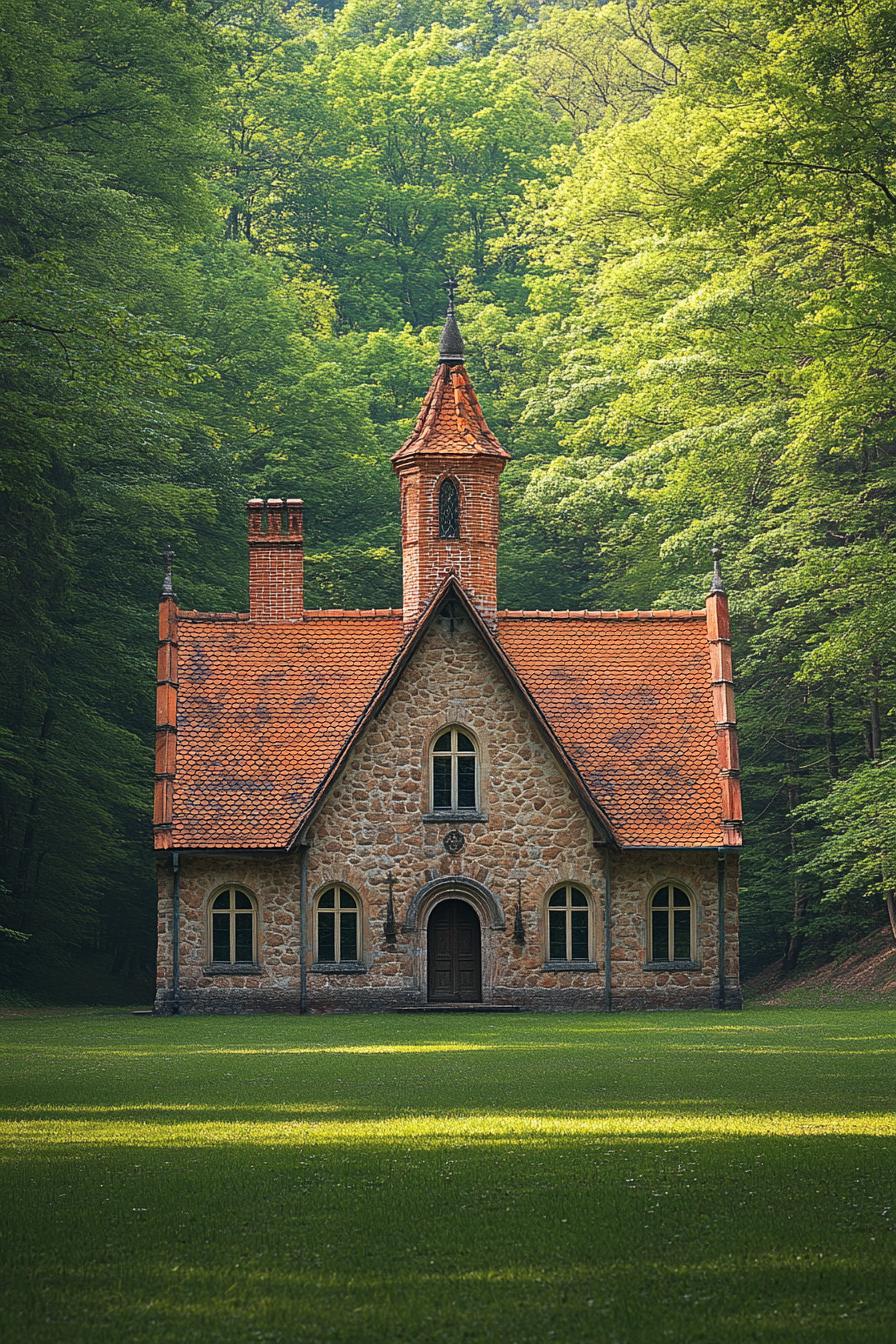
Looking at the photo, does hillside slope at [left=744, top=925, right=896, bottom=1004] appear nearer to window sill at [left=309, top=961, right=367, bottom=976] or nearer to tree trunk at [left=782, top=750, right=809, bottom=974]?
tree trunk at [left=782, top=750, right=809, bottom=974]

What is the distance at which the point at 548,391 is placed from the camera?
4884cm

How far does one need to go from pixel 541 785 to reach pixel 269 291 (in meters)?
20.9

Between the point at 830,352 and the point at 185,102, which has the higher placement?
the point at 185,102

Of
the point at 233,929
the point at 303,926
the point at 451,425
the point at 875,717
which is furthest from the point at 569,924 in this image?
the point at 875,717

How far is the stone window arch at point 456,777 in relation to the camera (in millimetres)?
31906

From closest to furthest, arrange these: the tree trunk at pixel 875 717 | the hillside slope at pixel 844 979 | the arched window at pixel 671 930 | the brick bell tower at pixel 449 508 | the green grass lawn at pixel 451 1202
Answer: the green grass lawn at pixel 451 1202
the arched window at pixel 671 930
the brick bell tower at pixel 449 508
the hillside slope at pixel 844 979
the tree trunk at pixel 875 717

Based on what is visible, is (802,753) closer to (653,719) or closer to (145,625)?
(653,719)

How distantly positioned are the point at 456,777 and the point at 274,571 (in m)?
5.00

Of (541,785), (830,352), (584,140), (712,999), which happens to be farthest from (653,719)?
(584,140)

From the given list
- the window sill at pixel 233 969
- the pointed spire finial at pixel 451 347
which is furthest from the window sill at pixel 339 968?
the pointed spire finial at pixel 451 347

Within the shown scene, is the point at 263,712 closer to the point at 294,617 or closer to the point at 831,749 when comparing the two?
the point at 294,617

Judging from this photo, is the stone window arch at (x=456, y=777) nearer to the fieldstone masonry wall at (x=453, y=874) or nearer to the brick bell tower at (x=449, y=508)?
the fieldstone masonry wall at (x=453, y=874)

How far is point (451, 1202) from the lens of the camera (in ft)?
33.0

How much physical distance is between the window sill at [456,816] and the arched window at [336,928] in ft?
5.65
